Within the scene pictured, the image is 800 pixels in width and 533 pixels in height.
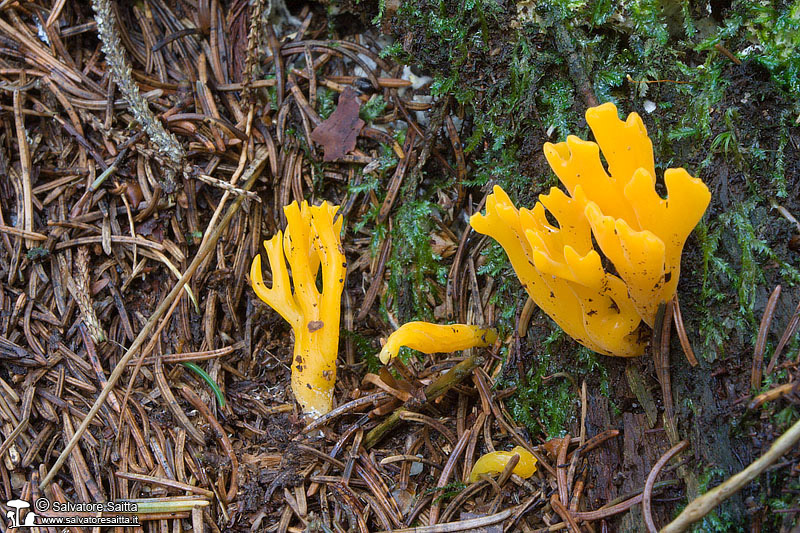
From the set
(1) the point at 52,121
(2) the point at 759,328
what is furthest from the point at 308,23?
(2) the point at 759,328

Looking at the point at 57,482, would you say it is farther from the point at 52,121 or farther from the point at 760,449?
the point at 760,449

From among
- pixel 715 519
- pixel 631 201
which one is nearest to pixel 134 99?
pixel 631 201

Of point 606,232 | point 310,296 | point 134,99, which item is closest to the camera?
point 606,232

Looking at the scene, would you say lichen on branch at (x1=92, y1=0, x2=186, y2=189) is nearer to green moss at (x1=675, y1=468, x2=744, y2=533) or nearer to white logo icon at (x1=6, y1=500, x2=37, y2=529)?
white logo icon at (x1=6, y1=500, x2=37, y2=529)

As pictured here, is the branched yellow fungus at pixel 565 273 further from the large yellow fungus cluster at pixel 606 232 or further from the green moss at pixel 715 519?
the green moss at pixel 715 519

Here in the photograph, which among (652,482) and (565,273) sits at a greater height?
(565,273)

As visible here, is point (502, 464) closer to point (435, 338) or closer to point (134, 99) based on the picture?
point (435, 338)

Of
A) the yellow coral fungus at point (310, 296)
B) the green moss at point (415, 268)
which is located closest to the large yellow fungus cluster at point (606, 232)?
the green moss at point (415, 268)

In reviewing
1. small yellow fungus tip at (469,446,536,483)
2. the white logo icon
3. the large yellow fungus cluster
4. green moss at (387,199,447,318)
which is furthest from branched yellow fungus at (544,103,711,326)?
the white logo icon
